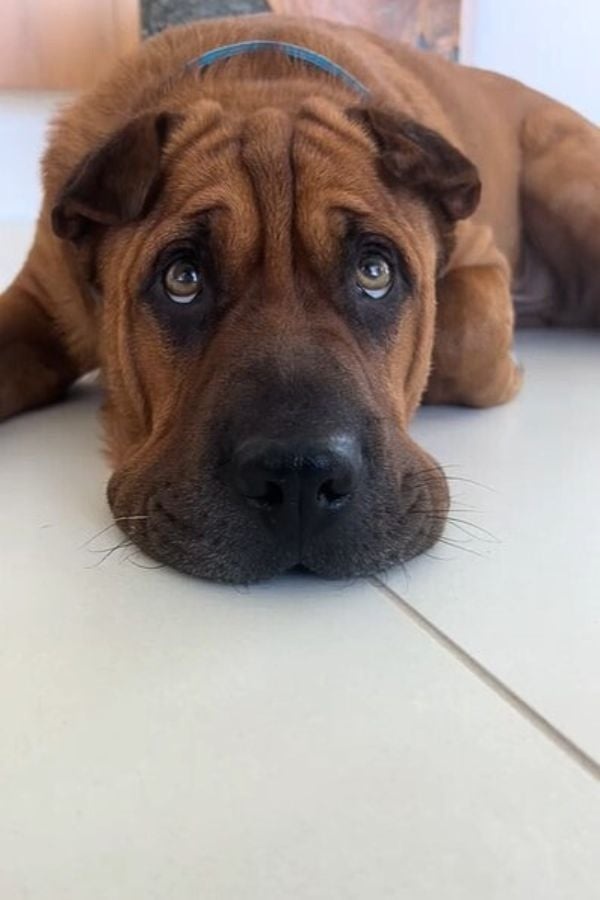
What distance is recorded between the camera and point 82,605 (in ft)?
4.32

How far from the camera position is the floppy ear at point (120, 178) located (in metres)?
1.53

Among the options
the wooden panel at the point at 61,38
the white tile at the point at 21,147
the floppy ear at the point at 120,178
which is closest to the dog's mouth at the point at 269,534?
the floppy ear at the point at 120,178

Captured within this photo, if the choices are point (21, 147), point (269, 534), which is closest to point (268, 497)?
point (269, 534)

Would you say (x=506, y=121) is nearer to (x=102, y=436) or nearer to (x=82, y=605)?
(x=102, y=436)

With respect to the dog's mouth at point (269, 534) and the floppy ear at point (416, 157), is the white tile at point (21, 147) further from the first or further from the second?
the dog's mouth at point (269, 534)

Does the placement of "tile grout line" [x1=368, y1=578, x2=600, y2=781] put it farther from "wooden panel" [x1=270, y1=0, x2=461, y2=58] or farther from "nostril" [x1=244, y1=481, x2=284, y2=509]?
"wooden panel" [x1=270, y1=0, x2=461, y2=58]

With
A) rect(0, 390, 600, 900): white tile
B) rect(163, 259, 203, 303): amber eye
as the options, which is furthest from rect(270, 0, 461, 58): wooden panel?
rect(0, 390, 600, 900): white tile

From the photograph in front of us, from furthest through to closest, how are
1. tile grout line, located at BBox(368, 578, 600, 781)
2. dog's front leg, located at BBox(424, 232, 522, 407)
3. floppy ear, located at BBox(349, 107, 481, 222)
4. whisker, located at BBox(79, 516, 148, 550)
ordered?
dog's front leg, located at BBox(424, 232, 522, 407)
floppy ear, located at BBox(349, 107, 481, 222)
whisker, located at BBox(79, 516, 148, 550)
tile grout line, located at BBox(368, 578, 600, 781)

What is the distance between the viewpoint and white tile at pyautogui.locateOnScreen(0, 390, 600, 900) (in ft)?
2.95

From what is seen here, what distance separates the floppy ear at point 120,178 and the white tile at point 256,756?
443 millimetres

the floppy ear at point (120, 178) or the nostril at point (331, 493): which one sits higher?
the floppy ear at point (120, 178)

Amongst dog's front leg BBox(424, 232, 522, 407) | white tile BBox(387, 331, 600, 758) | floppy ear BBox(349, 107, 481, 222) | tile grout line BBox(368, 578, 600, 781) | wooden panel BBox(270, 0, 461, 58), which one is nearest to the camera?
tile grout line BBox(368, 578, 600, 781)

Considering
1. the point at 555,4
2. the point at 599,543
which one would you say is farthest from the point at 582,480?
the point at 555,4

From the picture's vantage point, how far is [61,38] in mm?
4039
